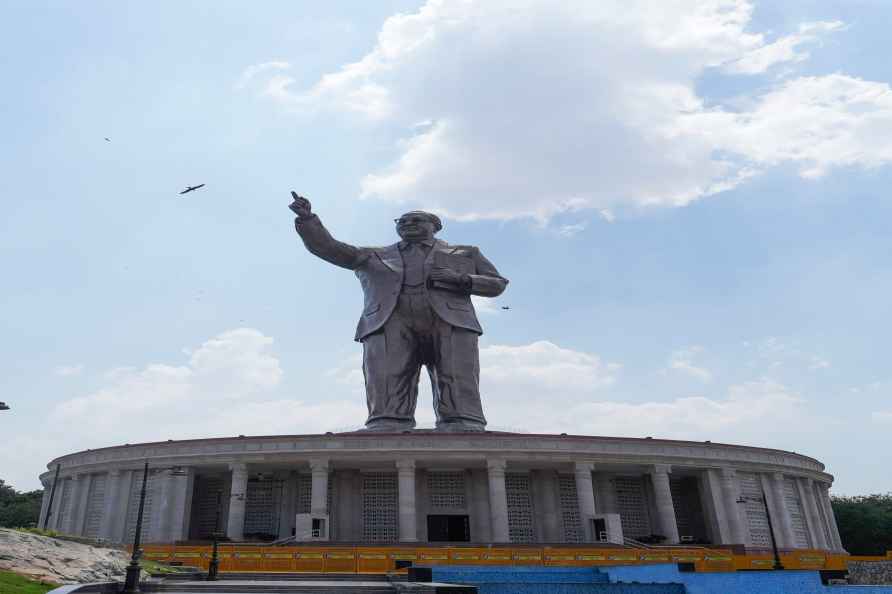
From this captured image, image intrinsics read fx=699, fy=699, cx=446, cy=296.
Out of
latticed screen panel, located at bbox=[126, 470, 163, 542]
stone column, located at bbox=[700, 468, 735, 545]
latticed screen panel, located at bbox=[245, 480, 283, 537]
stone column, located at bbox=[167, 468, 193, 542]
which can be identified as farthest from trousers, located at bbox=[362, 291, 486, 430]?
stone column, located at bbox=[700, 468, 735, 545]

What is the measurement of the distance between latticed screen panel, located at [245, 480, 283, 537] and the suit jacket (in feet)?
30.0

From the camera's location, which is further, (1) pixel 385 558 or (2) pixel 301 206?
(2) pixel 301 206

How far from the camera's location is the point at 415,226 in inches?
1531

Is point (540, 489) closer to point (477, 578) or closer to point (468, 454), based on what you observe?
point (468, 454)

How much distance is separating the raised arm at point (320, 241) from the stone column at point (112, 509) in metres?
14.7

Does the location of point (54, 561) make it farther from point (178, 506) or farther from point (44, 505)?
point (44, 505)

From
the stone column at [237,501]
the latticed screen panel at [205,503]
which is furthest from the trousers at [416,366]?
the latticed screen panel at [205,503]

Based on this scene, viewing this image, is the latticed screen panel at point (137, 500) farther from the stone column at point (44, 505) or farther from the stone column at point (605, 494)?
the stone column at point (605, 494)

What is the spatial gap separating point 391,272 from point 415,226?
300 centimetres

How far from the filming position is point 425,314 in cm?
3734

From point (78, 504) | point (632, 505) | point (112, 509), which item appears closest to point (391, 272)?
point (632, 505)

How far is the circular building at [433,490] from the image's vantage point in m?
31.4

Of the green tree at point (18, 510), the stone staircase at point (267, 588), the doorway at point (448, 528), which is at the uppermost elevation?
the green tree at point (18, 510)

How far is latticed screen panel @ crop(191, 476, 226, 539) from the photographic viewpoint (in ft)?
115
